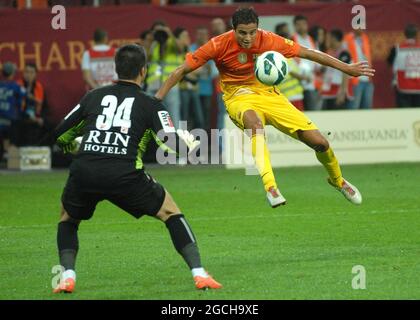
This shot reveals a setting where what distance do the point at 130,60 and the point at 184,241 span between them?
56.6 inches

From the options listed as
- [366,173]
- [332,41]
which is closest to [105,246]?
[366,173]

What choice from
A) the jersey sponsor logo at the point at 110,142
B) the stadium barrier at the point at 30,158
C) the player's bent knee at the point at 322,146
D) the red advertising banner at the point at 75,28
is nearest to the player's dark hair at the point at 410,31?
the red advertising banner at the point at 75,28

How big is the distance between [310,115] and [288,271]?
1018cm

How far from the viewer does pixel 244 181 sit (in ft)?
57.4

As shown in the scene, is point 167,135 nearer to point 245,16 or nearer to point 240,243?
point 240,243

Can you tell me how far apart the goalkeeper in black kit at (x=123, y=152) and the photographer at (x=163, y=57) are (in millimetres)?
11377

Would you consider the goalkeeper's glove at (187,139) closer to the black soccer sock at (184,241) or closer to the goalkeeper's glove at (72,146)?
the black soccer sock at (184,241)

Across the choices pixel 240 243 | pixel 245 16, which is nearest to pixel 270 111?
pixel 245 16

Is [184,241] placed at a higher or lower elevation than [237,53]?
lower

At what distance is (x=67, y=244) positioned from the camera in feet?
27.9

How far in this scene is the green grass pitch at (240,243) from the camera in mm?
8664

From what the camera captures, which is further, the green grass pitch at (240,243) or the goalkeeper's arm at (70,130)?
the green grass pitch at (240,243)

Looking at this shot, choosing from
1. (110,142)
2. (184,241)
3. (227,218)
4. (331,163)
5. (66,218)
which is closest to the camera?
(110,142)
